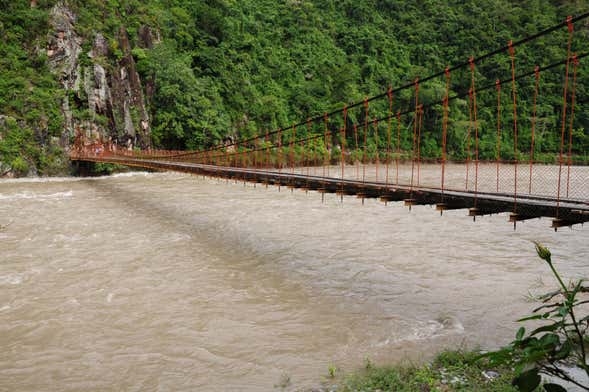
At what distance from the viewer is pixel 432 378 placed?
2.91m

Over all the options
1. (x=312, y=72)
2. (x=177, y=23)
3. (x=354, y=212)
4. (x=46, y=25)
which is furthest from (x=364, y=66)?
(x=354, y=212)

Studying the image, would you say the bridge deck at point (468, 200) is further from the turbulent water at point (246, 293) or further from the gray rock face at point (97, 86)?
the gray rock face at point (97, 86)

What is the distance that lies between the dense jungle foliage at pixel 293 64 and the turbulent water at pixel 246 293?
13581mm

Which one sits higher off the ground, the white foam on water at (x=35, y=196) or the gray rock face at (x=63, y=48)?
the gray rock face at (x=63, y=48)

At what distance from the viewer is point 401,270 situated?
596 centimetres

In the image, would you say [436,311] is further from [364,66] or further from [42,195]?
[364,66]

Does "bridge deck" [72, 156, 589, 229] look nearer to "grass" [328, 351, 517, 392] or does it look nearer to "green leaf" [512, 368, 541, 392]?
"grass" [328, 351, 517, 392]

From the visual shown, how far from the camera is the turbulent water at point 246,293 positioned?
3459 mm

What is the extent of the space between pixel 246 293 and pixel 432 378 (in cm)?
263

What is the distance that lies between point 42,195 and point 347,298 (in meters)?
12.1

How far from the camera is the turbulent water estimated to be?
3.46m

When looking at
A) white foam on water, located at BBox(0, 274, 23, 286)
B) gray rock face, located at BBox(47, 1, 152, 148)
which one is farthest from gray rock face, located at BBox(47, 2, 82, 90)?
white foam on water, located at BBox(0, 274, 23, 286)

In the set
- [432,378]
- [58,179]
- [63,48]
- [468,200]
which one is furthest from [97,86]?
[432,378]

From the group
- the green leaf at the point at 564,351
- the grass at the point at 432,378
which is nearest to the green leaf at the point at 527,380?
the green leaf at the point at 564,351
